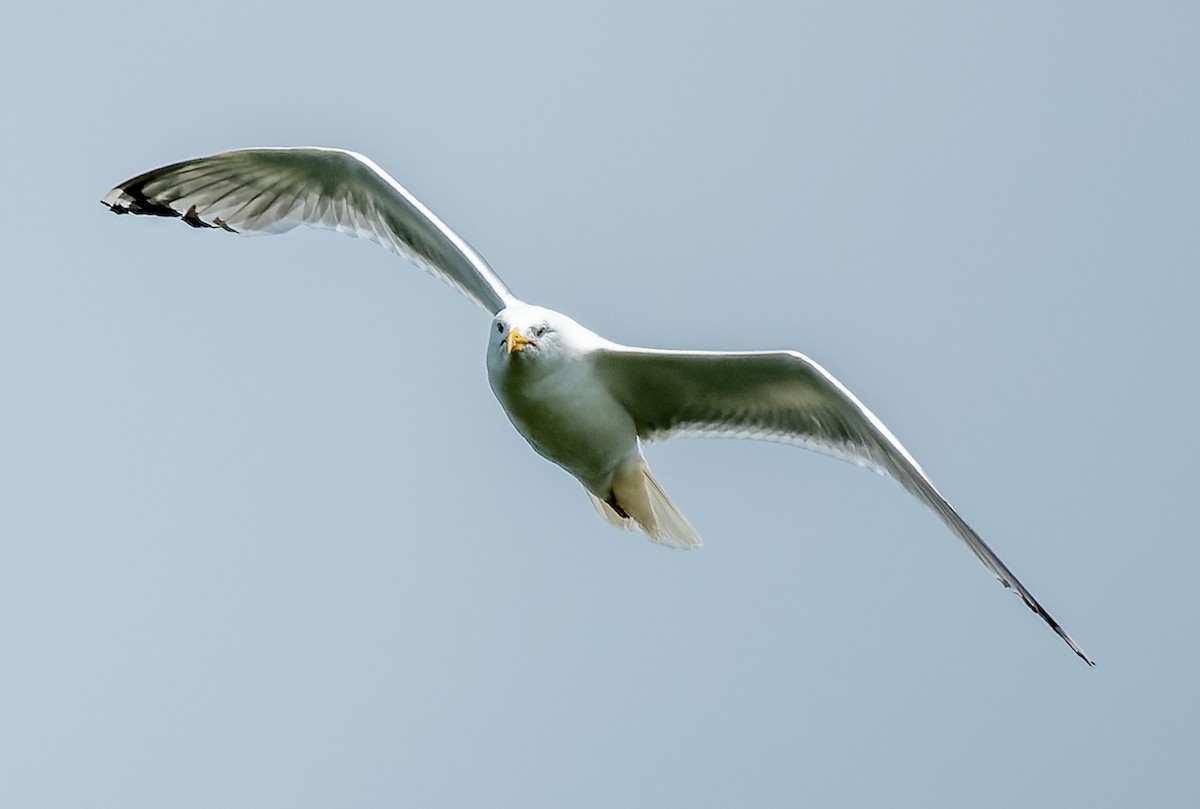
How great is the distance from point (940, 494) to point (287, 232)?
3712 mm

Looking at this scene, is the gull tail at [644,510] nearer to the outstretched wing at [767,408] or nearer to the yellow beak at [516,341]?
the outstretched wing at [767,408]

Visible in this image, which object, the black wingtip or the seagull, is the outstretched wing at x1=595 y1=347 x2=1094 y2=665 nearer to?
the seagull

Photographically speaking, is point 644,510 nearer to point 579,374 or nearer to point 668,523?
point 668,523

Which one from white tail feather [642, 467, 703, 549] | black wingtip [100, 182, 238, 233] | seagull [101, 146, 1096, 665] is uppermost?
black wingtip [100, 182, 238, 233]

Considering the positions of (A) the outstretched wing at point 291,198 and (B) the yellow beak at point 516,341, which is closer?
(B) the yellow beak at point 516,341

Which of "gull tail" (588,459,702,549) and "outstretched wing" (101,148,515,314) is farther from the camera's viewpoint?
"outstretched wing" (101,148,515,314)

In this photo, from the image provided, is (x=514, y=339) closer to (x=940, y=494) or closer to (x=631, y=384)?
(x=631, y=384)

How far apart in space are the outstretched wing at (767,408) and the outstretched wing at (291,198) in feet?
3.26

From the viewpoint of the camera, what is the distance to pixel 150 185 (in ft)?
29.7

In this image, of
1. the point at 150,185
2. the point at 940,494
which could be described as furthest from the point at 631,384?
the point at 150,185

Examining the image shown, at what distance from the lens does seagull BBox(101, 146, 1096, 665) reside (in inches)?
307

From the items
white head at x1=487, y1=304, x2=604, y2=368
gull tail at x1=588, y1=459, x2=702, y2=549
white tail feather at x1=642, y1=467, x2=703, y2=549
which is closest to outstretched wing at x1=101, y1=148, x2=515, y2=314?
white head at x1=487, y1=304, x2=604, y2=368

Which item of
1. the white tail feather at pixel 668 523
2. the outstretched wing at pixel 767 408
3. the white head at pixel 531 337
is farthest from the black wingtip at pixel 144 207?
the white tail feather at pixel 668 523

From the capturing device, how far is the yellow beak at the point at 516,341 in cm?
754
